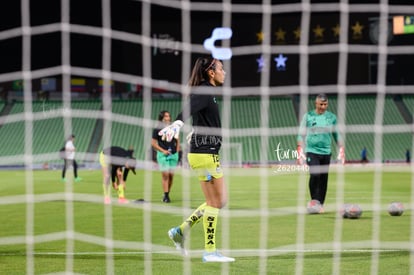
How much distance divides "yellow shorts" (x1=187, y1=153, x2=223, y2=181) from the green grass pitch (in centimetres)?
82

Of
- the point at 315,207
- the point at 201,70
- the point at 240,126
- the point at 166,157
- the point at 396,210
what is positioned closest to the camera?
the point at 201,70

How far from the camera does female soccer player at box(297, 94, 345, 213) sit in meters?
11.1

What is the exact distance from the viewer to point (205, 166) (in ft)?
22.9

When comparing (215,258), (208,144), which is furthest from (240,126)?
(215,258)

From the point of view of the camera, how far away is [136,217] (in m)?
11.1

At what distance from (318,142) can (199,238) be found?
352 cm

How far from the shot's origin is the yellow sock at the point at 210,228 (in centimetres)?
691

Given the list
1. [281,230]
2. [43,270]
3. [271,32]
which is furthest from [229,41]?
[43,270]

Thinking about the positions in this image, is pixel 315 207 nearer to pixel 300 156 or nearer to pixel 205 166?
pixel 300 156

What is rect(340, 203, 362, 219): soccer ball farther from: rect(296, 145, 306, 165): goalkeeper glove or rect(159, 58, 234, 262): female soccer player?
rect(159, 58, 234, 262): female soccer player

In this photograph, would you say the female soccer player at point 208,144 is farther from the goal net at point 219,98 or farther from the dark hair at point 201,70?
the goal net at point 219,98

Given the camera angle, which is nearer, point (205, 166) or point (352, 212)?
point (205, 166)

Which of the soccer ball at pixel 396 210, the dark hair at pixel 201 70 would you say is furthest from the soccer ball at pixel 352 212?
the dark hair at pixel 201 70

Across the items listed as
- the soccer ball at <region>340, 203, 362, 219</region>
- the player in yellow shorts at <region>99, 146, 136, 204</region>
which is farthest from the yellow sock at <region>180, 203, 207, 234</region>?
the player in yellow shorts at <region>99, 146, 136, 204</region>
